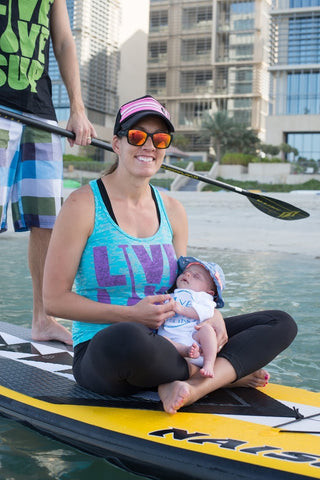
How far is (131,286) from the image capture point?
2.73m

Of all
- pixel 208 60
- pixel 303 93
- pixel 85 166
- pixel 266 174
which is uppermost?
pixel 208 60

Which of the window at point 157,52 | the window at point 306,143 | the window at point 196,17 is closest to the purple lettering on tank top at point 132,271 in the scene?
the window at point 306,143

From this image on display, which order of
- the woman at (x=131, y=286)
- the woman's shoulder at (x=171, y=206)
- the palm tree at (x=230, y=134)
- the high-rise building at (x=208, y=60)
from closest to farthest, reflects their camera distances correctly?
the woman at (x=131, y=286)
the woman's shoulder at (x=171, y=206)
the palm tree at (x=230, y=134)
the high-rise building at (x=208, y=60)

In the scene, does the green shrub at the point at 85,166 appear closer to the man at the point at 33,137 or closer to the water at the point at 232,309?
the water at the point at 232,309

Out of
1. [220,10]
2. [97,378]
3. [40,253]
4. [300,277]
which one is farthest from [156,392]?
[220,10]

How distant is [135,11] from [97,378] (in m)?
58.5

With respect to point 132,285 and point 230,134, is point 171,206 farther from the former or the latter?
point 230,134

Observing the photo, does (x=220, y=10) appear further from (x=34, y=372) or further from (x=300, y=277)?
(x=34, y=372)

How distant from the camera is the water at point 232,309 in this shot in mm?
2357

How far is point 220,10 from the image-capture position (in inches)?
2218

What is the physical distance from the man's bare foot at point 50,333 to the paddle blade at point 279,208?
140 centimetres

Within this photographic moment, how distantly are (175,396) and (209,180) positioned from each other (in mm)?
1756

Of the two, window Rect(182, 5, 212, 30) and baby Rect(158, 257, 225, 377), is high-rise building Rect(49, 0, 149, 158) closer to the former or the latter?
window Rect(182, 5, 212, 30)

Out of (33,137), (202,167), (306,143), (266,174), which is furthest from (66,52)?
(306,143)
